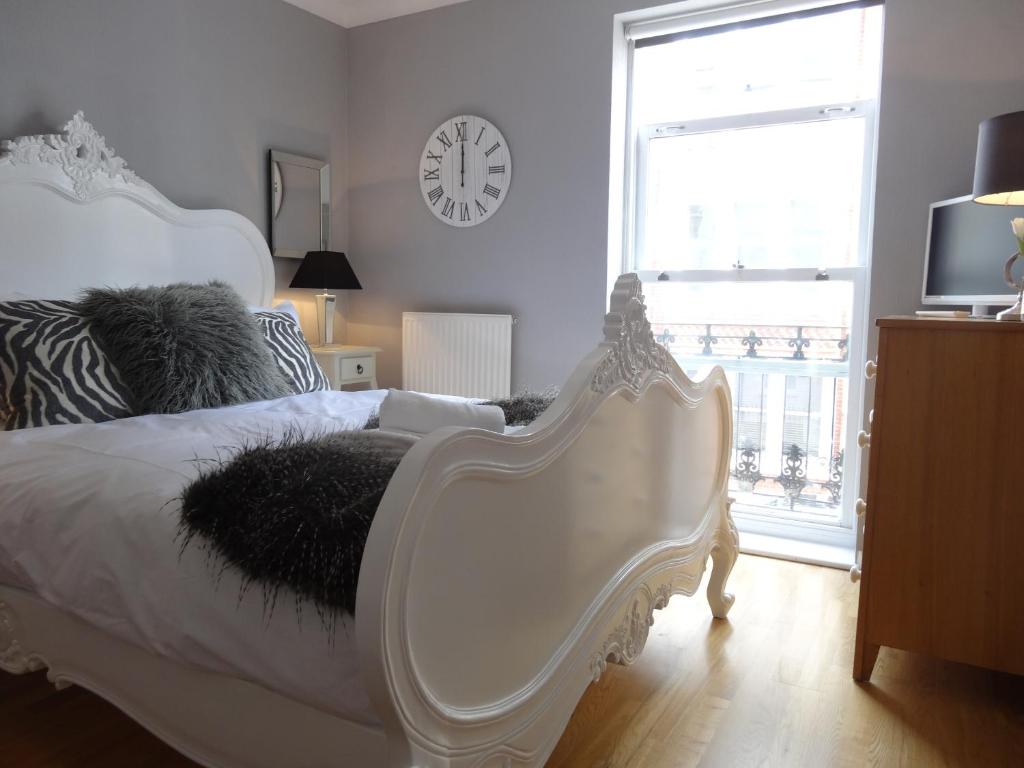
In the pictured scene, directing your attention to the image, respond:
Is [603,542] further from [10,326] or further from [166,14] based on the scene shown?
[166,14]

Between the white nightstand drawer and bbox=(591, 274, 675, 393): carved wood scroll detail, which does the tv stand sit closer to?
bbox=(591, 274, 675, 393): carved wood scroll detail

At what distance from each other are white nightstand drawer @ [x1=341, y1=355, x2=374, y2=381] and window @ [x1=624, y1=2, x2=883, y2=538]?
4.63ft

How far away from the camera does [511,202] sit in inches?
147

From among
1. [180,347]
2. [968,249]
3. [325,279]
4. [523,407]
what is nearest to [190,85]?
[325,279]

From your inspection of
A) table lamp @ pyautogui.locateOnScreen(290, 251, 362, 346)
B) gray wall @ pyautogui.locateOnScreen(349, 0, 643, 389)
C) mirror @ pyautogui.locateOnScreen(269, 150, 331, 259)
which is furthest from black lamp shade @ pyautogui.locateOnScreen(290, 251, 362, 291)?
gray wall @ pyautogui.locateOnScreen(349, 0, 643, 389)

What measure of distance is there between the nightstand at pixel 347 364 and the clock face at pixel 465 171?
0.83 m

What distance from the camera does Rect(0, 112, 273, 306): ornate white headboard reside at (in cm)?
263

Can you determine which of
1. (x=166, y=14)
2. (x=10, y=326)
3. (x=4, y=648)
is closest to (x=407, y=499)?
(x=4, y=648)

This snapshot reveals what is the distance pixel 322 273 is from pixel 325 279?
0.03m

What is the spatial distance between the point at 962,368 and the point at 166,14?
332cm

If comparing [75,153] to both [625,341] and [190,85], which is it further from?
[625,341]

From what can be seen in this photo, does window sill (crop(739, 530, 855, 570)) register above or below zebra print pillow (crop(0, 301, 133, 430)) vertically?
below

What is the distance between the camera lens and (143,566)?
1406 millimetres

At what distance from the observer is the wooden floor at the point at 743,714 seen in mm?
1726
